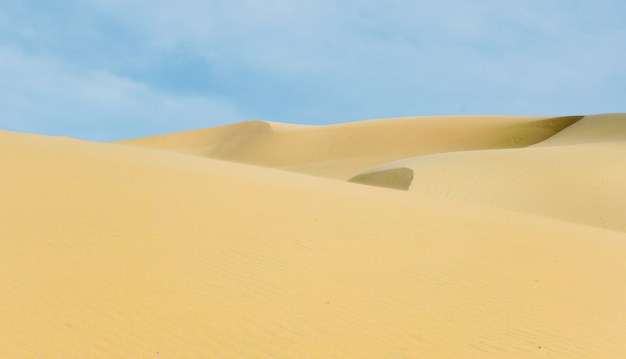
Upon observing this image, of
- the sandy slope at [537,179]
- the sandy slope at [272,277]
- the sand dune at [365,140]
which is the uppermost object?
the sand dune at [365,140]

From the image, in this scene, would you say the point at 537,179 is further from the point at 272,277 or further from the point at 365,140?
the point at 365,140

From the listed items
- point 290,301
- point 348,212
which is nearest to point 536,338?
point 290,301

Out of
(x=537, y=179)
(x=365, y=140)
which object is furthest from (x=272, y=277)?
(x=365, y=140)

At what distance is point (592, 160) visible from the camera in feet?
56.1

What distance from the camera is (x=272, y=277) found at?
5.09 meters

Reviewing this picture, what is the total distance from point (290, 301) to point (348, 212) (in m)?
3.58

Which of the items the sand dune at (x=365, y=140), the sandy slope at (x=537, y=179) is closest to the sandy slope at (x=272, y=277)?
the sandy slope at (x=537, y=179)

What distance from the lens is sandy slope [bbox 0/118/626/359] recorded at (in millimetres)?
3951


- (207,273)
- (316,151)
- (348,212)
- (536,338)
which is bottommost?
(536,338)

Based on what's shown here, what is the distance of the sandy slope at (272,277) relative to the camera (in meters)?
3.95

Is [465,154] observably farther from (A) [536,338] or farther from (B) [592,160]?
(A) [536,338]

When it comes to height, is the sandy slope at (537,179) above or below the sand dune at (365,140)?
below

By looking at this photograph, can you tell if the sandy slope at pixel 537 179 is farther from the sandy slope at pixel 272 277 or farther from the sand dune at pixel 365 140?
the sand dune at pixel 365 140

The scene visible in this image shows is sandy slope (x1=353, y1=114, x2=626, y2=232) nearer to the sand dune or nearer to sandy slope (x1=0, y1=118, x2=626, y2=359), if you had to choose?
sandy slope (x1=0, y1=118, x2=626, y2=359)
